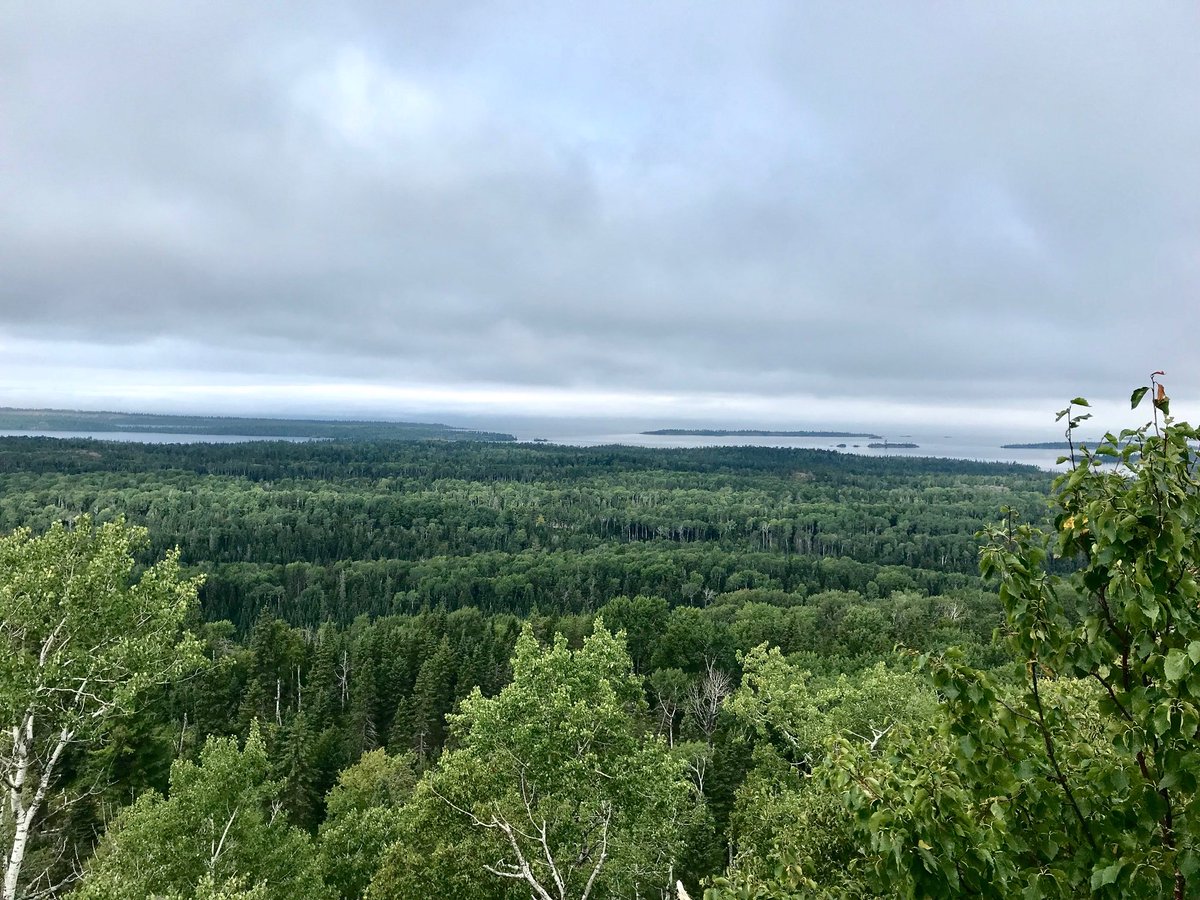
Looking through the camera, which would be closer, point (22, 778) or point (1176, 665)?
point (1176, 665)

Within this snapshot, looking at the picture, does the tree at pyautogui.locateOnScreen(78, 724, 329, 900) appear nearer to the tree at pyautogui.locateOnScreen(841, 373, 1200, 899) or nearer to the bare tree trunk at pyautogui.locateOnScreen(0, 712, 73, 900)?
the bare tree trunk at pyautogui.locateOnScreen(0, 712, 73, 900)

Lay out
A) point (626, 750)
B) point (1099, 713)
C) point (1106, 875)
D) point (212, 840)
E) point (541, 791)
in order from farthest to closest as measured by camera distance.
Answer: point (212, 840) < point (541, 791) < point (626, 750) < point (1099, 713) < point (1106, 875)

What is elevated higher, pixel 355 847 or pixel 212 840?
pixel 212 840

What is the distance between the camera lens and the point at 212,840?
15.3 meters

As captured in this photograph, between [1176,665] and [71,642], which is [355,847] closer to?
[71,642]

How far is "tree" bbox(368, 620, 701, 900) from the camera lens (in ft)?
39.2

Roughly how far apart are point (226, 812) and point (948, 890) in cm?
1788

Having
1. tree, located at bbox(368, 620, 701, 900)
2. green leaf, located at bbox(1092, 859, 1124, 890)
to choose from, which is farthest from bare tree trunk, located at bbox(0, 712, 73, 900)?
green leaf, located at bbox(1092, 859, 1124, 890)

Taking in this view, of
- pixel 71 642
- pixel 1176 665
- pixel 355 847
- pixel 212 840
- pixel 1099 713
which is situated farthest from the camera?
pixel 355 847

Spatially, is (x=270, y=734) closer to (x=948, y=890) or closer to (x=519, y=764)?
(x=519, y=764)

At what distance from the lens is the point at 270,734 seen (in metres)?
35.9

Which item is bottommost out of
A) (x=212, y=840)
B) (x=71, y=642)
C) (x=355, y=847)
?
(x=355, y=847)

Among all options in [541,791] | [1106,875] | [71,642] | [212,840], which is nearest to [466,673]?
[212,840]

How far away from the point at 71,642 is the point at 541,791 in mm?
9337
